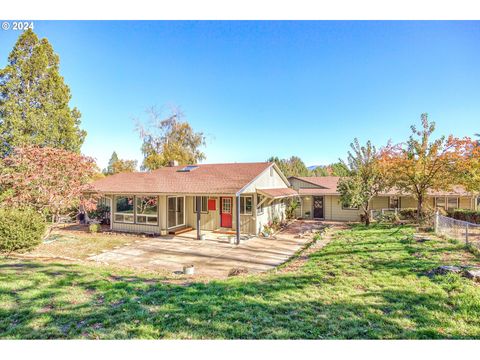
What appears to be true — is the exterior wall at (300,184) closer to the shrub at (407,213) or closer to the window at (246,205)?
the shrub at (407,213)

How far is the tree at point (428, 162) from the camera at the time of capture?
13.6 m

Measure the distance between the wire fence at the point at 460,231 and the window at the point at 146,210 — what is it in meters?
13.8

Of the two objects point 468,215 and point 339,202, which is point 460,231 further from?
point 339,202

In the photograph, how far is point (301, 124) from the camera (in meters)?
21.4

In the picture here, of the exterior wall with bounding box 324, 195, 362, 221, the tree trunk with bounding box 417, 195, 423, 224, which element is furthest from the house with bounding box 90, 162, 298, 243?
the tree trunk with bounding box 417, 195, 423, 224

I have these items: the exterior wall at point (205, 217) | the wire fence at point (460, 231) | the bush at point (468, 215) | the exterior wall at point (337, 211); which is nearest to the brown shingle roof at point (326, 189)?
the exterior wall at point (337, 211)

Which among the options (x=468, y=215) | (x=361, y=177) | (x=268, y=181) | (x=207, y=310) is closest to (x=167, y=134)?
(x=268, y=181)

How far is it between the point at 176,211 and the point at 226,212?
3.01 metres

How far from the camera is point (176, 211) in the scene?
14.8 metres

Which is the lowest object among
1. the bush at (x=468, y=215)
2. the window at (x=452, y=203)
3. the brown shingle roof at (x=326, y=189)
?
the bush at (x=468, y=215)

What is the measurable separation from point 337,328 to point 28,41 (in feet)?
74.4

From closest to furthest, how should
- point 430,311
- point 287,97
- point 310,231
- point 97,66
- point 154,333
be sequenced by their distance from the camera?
1. point 154,333
2. point 430,311
3. point 97,66
4. point 310,231
5. point 287,97
